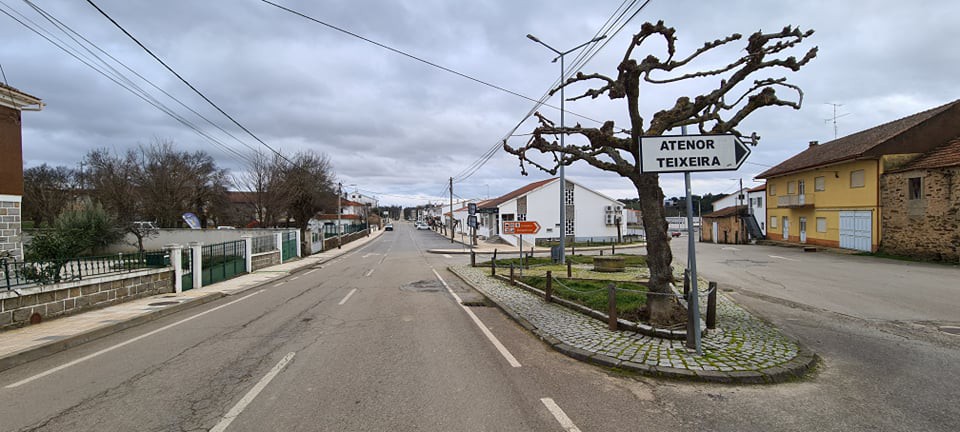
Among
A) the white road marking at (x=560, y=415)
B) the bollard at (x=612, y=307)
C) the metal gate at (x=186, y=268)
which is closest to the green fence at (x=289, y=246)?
the metal gate at (x=186, y=268)

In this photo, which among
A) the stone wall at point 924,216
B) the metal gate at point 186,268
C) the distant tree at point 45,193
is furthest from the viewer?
the distant tree at point 45,193

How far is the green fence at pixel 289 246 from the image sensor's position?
2753cm

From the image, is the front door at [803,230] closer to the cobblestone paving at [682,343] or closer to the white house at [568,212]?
the white house at [568,212]

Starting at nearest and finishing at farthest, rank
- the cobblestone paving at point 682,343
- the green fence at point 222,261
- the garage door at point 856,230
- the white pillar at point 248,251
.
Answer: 1. the cobblestone paving at point 682,343
2. the green fence at point 222,261
3. the white pillar at point 248,251
4. the garage door at point 856,230

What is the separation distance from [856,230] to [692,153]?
2791 centimetres

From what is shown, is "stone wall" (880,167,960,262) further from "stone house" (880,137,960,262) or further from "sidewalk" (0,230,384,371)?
"sidewalk" (0,230,384,371)

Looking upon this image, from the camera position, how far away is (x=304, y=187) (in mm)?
38438

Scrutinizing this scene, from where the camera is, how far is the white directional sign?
5914mm

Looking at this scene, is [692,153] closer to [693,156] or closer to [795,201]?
[693,156]

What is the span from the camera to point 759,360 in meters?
5.62

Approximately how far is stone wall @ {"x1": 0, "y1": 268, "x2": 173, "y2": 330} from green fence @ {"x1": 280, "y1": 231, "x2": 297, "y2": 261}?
1465 cm

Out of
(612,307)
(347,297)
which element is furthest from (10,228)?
(612,307)

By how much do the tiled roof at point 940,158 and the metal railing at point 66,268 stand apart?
32.5m

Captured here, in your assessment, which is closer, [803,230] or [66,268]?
[66,268]
